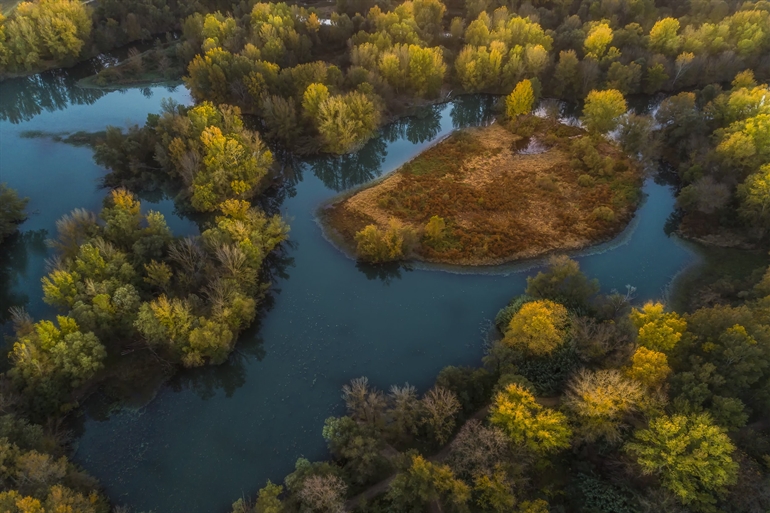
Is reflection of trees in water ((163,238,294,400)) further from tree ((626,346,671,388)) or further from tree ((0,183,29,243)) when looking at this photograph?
tree ((0,183,29,243))

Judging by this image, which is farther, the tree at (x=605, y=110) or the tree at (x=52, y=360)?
the tree at (x=605, y=110)

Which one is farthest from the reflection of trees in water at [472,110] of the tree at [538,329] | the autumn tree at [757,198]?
the tree at [538,329]

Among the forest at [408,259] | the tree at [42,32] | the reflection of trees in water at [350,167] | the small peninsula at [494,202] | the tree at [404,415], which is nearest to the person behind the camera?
the forest at [408,259]

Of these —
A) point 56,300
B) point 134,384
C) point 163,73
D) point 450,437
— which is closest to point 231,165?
point 56,300

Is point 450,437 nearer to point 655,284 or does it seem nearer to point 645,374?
point 645,374

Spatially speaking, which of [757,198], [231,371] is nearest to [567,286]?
[757,198]

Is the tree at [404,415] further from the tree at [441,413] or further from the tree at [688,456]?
the tree at [688,456]
